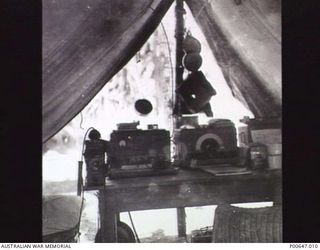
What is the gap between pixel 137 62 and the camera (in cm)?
240

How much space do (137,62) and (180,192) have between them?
3.13 ft

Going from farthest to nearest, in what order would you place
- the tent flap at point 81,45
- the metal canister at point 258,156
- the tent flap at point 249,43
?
the metal canister at point 258,156 < the tent flap at point 249,43 < the tent flap at point 81,45

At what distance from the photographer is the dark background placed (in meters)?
1.74

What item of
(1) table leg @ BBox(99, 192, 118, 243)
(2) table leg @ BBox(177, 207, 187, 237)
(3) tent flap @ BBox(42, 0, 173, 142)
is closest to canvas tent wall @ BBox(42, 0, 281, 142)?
(3) tent flap @ BBox(42, 0, 173, 142)

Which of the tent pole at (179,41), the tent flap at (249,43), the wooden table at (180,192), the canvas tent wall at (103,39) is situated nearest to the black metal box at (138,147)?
the wooden table at (180,192)

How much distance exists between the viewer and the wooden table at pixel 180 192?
1789mm

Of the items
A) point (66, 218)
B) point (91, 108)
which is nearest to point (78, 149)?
point (91, 108)

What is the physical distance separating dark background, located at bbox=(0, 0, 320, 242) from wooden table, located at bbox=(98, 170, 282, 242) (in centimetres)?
12

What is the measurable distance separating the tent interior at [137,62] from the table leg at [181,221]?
598 mm

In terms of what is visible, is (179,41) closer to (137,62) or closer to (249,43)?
(137,62)

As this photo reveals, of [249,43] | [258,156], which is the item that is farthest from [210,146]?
[249,43]

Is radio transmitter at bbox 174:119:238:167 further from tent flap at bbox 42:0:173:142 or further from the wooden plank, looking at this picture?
tent flap at bbox 42:0:173:142
